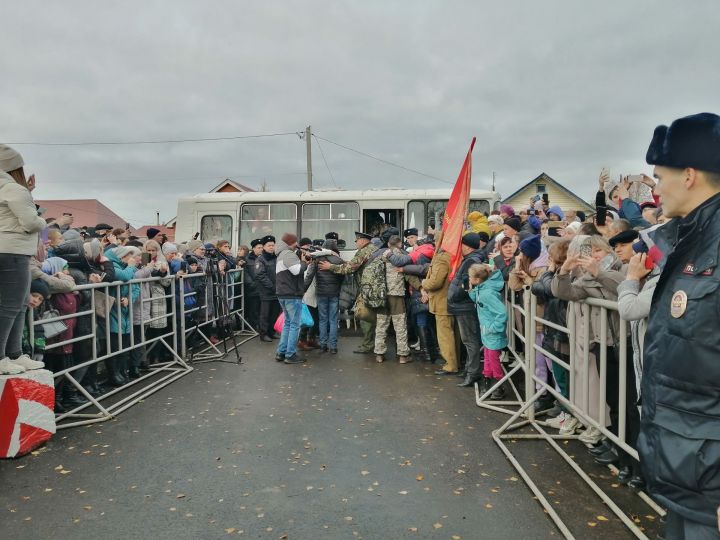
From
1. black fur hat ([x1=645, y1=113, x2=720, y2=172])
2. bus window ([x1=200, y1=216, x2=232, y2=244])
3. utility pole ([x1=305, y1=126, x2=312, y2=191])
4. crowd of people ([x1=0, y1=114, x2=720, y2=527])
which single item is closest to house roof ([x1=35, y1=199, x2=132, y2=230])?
utility pole ([x1=305, y1=126, x2=312, y2=191])

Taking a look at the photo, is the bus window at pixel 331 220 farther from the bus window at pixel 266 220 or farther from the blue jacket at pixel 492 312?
the blue jacket at pixel 492 312

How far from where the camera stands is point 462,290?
7.56 m

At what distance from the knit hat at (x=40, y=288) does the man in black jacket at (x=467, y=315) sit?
4.97 meters

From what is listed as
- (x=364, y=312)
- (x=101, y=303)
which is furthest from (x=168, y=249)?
(x=364, y=312)

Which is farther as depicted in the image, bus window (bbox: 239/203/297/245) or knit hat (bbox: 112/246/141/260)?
bus window (bbox: 239/203/297/245)

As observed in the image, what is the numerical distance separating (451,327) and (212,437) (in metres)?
4.22

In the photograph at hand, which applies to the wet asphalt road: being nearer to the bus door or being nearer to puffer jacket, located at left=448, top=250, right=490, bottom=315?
puffer jacket, located at left=448, top=250, right=490, bottom=315

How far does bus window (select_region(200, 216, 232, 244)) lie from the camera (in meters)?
15.7

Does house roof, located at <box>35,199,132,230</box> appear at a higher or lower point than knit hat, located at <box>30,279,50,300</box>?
higher

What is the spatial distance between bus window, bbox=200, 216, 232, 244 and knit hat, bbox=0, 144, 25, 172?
10.6 metres

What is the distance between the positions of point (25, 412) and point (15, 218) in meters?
1.75

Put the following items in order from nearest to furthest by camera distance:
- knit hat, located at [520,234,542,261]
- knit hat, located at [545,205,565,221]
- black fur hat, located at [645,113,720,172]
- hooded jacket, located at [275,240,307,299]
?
black fur hat, located at [645,113,720,172], knit hat, located at [520,234,542,261], hooded jacket, located at [275,240,307,299], knit hat, located at [545,205,565,221]

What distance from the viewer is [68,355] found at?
20.1 ft

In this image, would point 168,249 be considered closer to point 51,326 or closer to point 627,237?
point 51,326
